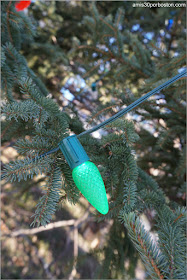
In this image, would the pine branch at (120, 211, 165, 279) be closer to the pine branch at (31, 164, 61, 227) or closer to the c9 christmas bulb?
the c9 christmas bulb

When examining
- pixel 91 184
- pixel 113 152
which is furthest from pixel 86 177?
pixel 113 152

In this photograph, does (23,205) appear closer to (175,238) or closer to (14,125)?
(14,125)

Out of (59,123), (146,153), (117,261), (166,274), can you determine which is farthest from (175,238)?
(146,153)

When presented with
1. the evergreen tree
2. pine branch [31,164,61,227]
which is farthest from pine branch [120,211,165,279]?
pine branch [31,164,61,227]

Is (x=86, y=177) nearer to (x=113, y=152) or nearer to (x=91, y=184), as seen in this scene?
(x=91, y=184)

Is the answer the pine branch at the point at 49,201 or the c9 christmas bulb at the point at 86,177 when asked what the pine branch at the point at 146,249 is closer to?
the c9 christmas bulb at the point at 86,177

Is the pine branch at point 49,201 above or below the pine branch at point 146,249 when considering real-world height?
above

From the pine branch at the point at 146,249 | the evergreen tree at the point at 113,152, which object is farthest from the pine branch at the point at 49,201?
the pine branch at the point at 146,249

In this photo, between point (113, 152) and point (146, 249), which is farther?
point (113, 152)

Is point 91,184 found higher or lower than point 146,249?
higher
